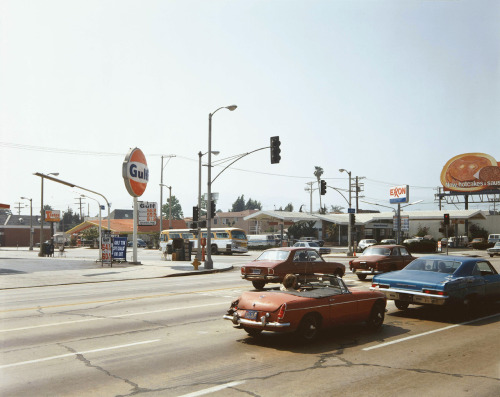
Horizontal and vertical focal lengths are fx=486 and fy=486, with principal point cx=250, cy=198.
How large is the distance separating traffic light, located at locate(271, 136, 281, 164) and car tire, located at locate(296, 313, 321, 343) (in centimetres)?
1755

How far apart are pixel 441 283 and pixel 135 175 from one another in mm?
26817

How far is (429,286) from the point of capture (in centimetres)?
1094

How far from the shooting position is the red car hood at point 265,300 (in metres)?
8.52

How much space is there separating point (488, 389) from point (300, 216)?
66175mm

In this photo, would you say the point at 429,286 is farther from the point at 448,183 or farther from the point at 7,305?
the point at 448,183

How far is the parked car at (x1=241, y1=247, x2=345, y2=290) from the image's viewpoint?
17.1m

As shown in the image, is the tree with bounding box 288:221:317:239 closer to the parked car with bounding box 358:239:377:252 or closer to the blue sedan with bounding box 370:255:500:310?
the parked car with bounding box 358:239:377:252

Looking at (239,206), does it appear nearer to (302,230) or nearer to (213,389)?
(302,230)

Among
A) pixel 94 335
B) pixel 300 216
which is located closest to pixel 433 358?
pixel 94 335

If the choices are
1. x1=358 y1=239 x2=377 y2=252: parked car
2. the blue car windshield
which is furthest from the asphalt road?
x1=358 y1=239 x2=377 y2=252: parked car

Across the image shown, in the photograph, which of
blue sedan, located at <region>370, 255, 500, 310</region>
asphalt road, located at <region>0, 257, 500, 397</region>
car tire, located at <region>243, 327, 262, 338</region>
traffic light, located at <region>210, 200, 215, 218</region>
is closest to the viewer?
asphalt road, located at <region>0, 257, 500, 397</region>

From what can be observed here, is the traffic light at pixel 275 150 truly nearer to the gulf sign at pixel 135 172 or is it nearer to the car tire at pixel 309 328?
the gulf sign at pixel 135 172

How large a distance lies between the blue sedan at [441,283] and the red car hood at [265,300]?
359 cm

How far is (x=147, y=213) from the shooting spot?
49.4 meters
